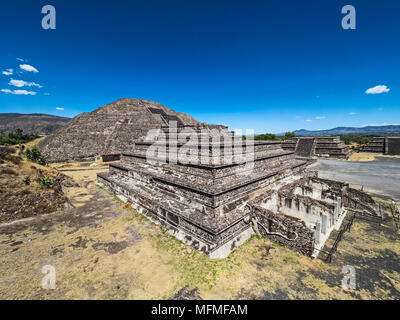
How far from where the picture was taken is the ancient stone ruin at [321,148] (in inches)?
1271

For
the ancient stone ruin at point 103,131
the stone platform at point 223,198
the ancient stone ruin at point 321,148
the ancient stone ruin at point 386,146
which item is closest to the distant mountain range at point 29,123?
the ancient stone ruin at point 103,131

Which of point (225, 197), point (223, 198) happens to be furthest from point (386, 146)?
point (223, 198)

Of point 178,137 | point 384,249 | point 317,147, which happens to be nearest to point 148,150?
point 178,137

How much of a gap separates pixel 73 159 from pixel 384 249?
41809mm

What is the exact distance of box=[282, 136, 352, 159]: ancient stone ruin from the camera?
32281mm

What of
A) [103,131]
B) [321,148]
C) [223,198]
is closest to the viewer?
[223,198]

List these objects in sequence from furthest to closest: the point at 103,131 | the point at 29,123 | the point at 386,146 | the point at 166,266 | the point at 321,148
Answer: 1. the point at 29,123
2. the point at 103,131
3. the point at 321,148
4. the point at 386,146
5. the point at 166,266

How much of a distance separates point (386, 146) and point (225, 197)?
4651 centimetres

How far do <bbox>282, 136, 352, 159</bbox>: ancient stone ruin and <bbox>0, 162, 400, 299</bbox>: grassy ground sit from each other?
2877 centimetres

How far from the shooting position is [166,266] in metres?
6.07

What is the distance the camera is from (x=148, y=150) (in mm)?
13195

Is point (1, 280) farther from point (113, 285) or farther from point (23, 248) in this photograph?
point (113, 285)

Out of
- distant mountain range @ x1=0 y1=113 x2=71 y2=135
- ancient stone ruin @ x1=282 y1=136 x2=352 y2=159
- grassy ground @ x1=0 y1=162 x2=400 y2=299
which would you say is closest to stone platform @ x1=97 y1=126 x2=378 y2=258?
grassy ground @ x1=0 y1=162 x2=400 y2=299

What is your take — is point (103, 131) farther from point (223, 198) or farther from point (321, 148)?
point (321, 148)
